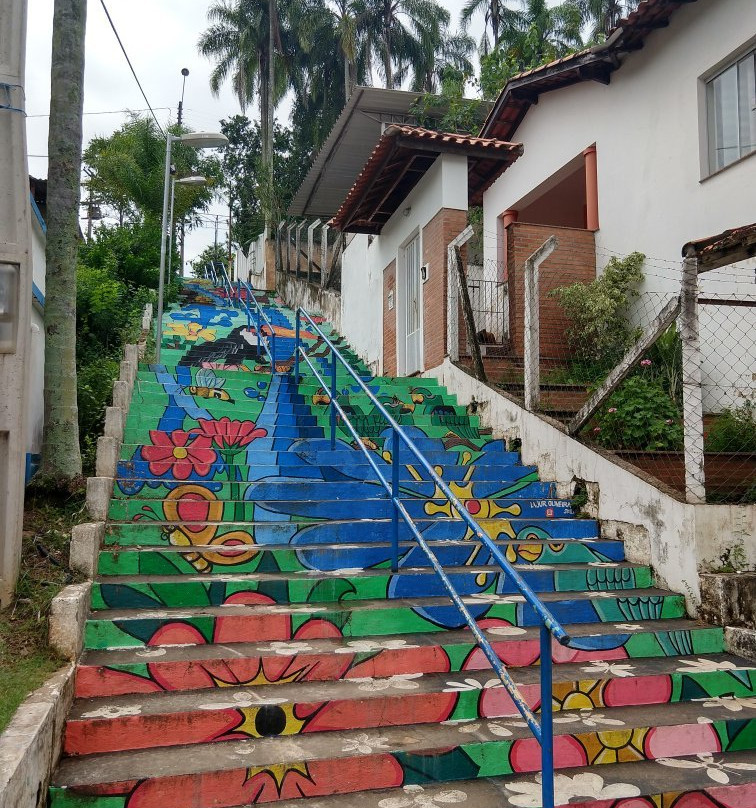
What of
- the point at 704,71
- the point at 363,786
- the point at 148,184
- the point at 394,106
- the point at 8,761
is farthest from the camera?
the point at 148,184

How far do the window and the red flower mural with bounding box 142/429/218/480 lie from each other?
6137 mm

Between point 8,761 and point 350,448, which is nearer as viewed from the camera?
point 8,761

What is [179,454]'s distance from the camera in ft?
19.6

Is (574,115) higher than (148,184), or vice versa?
(148,184)

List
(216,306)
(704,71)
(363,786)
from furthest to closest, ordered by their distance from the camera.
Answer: (216,306)
(704,71)
(363,786)

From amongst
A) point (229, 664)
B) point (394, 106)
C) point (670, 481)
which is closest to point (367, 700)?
point (229, 664)

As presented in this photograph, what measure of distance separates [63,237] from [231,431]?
2443 millimetres

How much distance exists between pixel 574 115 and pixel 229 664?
9.68 m

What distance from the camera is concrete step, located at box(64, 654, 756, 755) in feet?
10.2

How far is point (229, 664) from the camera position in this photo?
3.52 m

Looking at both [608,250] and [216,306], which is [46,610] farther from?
[216,306]

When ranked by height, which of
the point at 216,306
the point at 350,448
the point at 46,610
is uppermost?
the point at 216,306

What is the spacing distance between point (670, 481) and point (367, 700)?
3380 millimetres

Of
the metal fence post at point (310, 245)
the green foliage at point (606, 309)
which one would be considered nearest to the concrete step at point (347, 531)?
the green foliage at point (606, 309)
